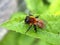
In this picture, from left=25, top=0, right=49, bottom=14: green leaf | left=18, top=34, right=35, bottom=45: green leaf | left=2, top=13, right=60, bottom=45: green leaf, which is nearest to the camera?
left=2, top=13, right=60, bottom=45: green leaf

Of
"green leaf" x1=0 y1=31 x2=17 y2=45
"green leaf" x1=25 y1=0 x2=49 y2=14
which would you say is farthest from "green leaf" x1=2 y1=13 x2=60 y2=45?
"green leaf" x1=25 y1=0 x2=49 y2=14

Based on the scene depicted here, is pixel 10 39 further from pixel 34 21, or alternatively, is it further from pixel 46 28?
pixel 46 28

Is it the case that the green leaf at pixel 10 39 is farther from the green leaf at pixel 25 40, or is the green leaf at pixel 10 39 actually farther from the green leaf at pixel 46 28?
the green leaf at pixel 46 28

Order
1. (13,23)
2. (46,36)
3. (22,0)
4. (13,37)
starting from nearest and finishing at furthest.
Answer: (46,36) < (13,23) < (13,37) < (22,0)

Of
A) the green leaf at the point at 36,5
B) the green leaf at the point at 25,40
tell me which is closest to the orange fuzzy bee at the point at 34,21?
the green leaf at the point at 25,40

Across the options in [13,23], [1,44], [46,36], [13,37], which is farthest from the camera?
[13,37]

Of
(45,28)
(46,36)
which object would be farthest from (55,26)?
(46,36)

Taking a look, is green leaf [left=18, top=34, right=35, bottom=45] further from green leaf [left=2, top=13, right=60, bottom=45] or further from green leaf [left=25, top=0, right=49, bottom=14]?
green leaf [left=2, top=13, right=60, bottom=45]

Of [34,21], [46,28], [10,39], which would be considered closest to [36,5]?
[10,39]

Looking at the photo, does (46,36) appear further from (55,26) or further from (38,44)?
(38,44)
